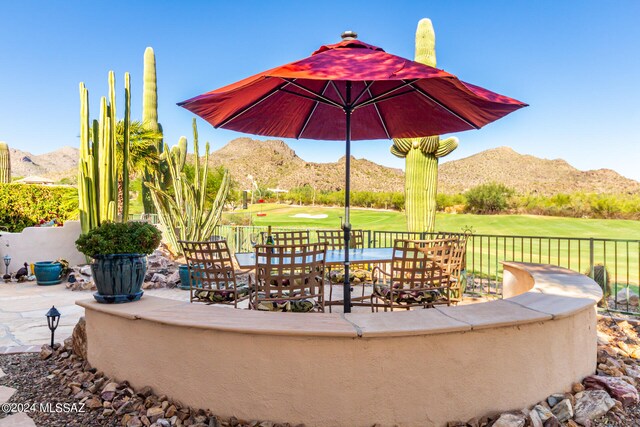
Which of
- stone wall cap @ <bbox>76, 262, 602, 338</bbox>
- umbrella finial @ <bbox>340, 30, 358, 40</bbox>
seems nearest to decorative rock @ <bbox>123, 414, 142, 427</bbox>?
stone wall cap @ <bbox>76, 262, 602, 338</bbox>

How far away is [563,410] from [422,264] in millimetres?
1322

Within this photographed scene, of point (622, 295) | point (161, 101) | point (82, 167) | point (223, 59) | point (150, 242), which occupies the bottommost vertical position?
point (622, 295)

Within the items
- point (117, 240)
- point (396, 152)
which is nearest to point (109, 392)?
point (117, 240)

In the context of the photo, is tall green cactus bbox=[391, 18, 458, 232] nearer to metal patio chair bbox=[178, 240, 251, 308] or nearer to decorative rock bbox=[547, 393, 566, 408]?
metal patio chair bbox=[178, 240, 251, 308]

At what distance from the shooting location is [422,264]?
3.20 m

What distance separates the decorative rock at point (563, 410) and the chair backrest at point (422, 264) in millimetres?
1181

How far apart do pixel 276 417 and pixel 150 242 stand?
1681 millimetres

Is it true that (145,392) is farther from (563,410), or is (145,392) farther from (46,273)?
(46,273)

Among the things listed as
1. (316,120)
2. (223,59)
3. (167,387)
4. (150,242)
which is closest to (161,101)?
(316,120)

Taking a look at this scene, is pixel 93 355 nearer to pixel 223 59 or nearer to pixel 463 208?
pixel 463 208

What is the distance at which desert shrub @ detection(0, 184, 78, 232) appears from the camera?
962 cm

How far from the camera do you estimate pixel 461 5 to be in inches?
709

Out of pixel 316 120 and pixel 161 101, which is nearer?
→ pixel 316 120

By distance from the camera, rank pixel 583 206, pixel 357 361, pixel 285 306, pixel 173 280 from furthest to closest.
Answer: pixel 583 206 → pixel 173 280 → pixel 285 306 → pixel 357 361
